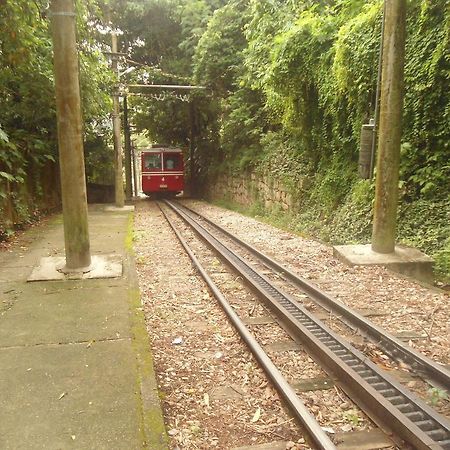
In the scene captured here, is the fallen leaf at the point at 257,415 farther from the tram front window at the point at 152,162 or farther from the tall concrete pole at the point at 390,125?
the tram front window at the point at 152,162

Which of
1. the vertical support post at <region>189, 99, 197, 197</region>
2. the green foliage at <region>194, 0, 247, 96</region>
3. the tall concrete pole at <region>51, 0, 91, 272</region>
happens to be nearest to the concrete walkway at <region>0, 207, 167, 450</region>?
the tall concrete pole at <region>51, 0, 91, 272</region>

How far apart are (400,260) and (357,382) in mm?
3469

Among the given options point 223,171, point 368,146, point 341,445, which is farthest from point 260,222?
point 341,445

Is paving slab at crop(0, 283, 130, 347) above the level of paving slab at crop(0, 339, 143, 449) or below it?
above

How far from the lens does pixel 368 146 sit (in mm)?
6547

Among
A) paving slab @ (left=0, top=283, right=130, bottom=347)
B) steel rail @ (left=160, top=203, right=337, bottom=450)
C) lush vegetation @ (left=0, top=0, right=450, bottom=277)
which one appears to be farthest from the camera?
lush vegetation @ (left=0, top=0, right=450, bottom=277)

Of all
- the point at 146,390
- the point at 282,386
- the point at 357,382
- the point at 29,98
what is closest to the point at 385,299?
the point at 357,382

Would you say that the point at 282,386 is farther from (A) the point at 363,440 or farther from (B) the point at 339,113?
(B) the point at 339,113

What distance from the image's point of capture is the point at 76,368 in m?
3.05

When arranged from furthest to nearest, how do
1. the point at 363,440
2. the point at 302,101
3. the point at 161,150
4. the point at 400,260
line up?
the point at 161,150
the point at 302,101
the point at 400,260
the point at 363,440

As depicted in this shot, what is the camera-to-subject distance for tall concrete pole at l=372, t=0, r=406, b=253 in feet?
19.2

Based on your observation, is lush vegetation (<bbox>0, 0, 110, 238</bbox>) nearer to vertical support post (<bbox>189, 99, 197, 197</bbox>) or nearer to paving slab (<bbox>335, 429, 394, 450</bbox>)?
paving slab (<bbox>335, 429, 394, 450</bbox>)

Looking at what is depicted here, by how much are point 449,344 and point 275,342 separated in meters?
1.55

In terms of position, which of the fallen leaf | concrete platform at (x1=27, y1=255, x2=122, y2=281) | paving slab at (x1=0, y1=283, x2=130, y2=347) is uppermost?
concrete platform at (x1=27, y1=255, x2=122, y2=281)
